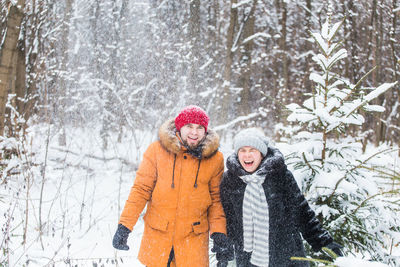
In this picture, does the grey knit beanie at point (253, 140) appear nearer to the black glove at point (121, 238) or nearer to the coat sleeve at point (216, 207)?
the coat sleeve at point (216, 207)

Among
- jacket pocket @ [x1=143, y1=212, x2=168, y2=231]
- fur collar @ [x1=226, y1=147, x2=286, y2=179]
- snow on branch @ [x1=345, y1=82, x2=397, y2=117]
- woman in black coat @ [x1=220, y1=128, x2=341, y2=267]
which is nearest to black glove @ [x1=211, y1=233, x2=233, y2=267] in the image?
woman in black coat @ [x1=220, y1=128, x2=341, y2=267]

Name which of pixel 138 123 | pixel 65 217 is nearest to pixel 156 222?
pixel 65 217

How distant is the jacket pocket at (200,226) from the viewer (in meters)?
2.28

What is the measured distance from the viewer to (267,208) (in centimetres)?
209

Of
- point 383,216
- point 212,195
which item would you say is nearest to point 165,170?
point 212,195

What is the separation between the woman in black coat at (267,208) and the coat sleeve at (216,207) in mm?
154

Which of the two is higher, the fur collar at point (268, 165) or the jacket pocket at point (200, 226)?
the fur collar at point (268, 165)

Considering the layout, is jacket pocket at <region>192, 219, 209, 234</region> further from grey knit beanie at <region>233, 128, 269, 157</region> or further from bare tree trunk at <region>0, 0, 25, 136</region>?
bare tree trunk at <region>0, 0, 25, 136</region>

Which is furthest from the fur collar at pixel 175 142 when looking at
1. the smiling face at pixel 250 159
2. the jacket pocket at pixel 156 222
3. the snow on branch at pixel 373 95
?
the snow on branch at pixel 373 95

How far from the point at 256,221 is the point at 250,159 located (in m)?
0.44

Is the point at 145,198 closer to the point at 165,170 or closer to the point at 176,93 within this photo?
the point at 165,170

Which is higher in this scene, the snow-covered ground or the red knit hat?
the red knit hat

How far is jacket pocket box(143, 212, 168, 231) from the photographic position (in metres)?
2.23

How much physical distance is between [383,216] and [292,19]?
552 inches
